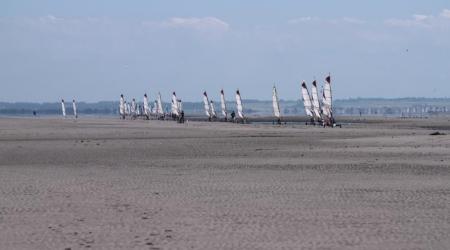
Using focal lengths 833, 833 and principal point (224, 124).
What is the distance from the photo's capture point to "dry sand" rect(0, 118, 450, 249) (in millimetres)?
10773

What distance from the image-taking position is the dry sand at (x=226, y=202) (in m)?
10.8

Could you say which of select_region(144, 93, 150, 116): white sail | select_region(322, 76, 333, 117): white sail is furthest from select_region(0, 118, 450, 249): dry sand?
select_region(144, 93, 150, 116): white sail

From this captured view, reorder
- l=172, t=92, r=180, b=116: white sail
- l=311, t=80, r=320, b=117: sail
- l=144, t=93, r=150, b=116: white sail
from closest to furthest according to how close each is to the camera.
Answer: l=311, t=80, r=320, b=117: sail < l=172, t=92, r=180, b=116: white sail < l=144, t=93, r=150, b=116: white sail

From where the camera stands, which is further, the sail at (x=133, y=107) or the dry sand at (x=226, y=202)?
the sail at (x=133, y=107)

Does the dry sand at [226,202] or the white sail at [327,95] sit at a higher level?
the white sail at [327,95]

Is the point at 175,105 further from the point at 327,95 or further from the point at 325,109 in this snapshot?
the point at 325,109

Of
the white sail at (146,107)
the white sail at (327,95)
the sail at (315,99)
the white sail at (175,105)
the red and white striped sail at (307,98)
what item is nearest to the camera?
the white sail at (327,95)

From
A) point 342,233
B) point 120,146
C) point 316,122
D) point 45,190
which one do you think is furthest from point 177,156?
point 316,122

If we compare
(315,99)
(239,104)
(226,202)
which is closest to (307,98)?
(315,99)

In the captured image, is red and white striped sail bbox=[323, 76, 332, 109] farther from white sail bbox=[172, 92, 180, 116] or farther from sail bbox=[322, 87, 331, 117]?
white sail bbox=[172, 92, 180, 116]

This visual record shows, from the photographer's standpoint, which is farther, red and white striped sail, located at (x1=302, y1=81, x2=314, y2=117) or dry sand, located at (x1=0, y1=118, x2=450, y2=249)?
red and white striped sail, located at (x1=302, y1=81, x2=314, y2=117)

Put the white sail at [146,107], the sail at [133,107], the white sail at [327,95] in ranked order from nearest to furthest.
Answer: the white sail at [327,95], the white sail at [146,107], the sail at [133,107]

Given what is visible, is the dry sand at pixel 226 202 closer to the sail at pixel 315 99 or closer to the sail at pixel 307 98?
the sail at pixel 315 99

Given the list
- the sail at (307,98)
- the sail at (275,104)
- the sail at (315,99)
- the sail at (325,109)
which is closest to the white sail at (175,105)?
the sail at (275,104)
